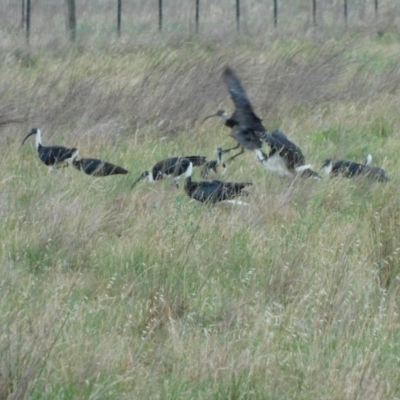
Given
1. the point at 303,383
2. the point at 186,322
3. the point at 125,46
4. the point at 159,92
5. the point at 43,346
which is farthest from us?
the point at 125,46

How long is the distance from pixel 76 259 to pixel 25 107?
453cm

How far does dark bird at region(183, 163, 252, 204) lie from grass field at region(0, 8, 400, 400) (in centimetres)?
8

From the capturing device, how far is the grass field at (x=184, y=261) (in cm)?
431

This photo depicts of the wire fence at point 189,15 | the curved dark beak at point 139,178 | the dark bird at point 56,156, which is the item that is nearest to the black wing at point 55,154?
the dark bird at point 56,156

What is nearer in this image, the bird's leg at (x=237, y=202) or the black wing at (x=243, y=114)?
the bird's leg at (x=237, y=202)

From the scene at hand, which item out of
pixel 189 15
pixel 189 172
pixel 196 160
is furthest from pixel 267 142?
pixel 189 15

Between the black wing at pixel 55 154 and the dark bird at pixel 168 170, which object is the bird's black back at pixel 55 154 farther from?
the dark bird at pixel 168 170

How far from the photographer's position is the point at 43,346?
3943 millimetres

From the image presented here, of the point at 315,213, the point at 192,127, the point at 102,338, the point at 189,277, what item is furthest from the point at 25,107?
the point at 102,338

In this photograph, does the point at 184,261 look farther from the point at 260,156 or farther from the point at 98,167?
the point at 260,156

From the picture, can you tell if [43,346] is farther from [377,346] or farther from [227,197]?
[227,197]

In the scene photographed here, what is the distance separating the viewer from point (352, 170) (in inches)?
327

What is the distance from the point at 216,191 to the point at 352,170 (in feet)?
5.06

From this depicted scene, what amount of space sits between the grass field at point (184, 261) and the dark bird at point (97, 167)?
8 cm
